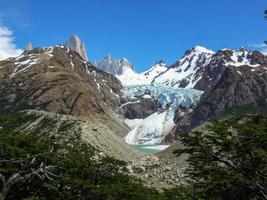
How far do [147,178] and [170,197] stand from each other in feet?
128

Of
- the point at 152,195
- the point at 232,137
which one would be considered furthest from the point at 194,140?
the point at 152,195

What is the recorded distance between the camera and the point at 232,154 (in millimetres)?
29812

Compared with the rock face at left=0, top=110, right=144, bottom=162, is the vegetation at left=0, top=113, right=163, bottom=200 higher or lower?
lower

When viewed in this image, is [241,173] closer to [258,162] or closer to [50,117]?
[258,162]

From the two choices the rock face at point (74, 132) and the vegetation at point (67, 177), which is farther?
the rock face at point (74, 132)

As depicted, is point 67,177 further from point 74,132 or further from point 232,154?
point 74,132

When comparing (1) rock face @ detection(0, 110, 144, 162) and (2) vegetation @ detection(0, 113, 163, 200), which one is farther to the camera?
(1) rock face @ detection(0, 110, 144, 162)

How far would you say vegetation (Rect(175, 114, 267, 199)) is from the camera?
2811 centimetres

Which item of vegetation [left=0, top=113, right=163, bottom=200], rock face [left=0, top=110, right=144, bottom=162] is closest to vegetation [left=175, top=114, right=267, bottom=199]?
vegetation [left=0, top=113, right=163, bottom=200]

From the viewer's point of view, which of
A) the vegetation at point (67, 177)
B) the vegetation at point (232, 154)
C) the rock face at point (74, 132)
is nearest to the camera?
the vegetation at point (232, 154)

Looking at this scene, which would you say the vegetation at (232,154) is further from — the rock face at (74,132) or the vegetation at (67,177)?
the rock face at (74,132)

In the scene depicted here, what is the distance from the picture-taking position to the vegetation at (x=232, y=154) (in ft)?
92.2

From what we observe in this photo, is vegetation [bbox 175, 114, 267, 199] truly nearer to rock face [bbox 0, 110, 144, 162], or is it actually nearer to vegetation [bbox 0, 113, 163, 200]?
vegetation [bbox 0, 113, 163, 200]

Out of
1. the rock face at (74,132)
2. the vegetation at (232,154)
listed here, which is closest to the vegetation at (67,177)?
the vegetation at (232,154)
